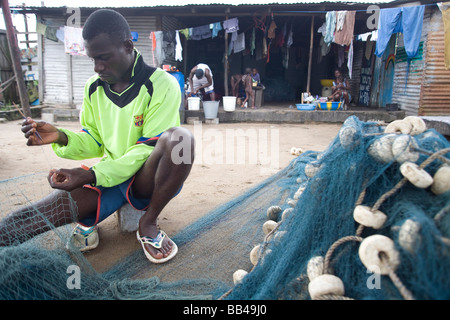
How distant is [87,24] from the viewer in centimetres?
188

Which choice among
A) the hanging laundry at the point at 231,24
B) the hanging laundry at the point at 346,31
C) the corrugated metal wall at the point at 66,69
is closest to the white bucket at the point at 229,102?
the hanging laundry at the point at 231,24

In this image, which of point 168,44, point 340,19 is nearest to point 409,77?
point 340,19

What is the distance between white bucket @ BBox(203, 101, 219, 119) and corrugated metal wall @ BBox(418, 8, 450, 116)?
6.10 meters

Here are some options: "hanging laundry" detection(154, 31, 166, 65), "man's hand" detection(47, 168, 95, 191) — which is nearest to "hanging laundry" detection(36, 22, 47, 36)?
"hanging laundry" detection(154, 31, 166, 65)

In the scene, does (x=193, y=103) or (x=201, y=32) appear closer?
(x=193, y=103)

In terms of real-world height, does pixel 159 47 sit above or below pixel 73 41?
below

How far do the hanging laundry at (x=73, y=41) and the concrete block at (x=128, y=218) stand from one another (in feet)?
31.6

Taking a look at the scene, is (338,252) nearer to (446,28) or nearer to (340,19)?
(446,28)

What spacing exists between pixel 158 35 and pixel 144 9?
939mm

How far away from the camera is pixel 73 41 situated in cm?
1033

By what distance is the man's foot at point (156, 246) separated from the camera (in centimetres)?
198

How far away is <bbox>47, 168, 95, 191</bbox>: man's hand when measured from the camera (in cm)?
164

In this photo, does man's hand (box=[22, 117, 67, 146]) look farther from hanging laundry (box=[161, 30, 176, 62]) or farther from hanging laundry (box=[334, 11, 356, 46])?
hanging laundry (box=[334, 11, 356, 46])

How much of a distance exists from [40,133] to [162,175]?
32.1 inches
